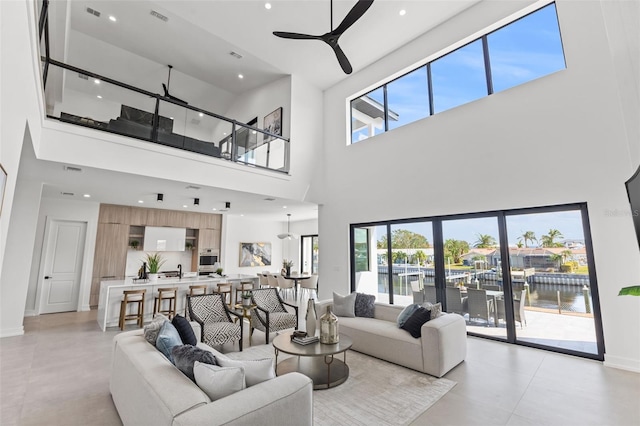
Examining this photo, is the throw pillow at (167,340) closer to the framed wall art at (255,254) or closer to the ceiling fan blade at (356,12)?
the ceiling fan blade at (356,12)

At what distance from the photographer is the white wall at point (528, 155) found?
3.89 m

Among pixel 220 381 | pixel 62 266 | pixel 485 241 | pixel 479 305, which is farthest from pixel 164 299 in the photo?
pixel 485 241

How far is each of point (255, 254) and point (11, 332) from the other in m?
7.08

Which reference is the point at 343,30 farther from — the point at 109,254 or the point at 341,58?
the point at 109,254

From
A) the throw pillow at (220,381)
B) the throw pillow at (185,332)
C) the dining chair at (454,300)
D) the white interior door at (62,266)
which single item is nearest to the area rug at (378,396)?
the throw pillow at (220,381)

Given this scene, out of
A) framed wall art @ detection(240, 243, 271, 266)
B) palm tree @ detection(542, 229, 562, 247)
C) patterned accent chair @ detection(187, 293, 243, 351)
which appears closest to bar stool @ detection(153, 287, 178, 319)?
patterned accent chair @ detection(187, 293, 243, 351)

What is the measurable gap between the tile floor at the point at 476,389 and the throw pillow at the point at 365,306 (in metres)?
1.52

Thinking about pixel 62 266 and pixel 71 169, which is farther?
pixel 62 266

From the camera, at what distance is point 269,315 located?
16.4ft

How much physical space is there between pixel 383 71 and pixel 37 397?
810 centimetres

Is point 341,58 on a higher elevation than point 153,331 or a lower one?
higher

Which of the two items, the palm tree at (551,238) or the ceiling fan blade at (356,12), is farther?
the palm tree at (551,238)

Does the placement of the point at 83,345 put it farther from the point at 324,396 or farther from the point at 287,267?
the point at 287,267

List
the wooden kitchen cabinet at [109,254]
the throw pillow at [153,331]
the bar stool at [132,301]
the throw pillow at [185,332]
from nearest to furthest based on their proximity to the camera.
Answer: the throw pillow at [153,331] < the throw pillow at [185,332] < the bar stool at [132,301] < the wooden kitchen cabinet at [109,254]
